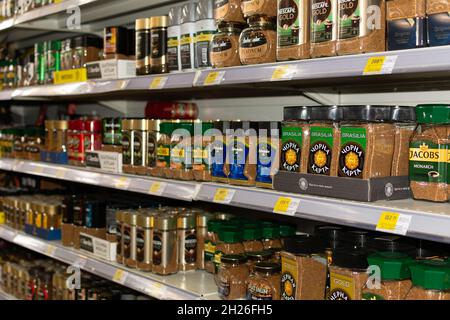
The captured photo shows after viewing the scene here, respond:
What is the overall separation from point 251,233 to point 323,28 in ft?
2.72

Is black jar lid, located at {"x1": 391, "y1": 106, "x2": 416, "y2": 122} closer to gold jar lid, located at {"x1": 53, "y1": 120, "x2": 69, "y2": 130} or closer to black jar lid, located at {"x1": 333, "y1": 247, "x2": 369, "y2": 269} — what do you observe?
black jar lid, located at {"x1": 333, "y1": 247, "x2": 369, "y2": 269}

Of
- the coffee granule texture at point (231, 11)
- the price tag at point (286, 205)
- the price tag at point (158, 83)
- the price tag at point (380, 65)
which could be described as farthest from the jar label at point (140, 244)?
the price tag at point (380, 65)

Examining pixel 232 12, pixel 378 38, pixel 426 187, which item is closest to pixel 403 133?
pixel 426 187

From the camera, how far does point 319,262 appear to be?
5.54 ft

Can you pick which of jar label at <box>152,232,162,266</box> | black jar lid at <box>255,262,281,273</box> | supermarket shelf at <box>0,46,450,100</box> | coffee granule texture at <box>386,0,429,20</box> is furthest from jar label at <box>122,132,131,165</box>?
coffee granule texture at <box>386,0,429,20</box>

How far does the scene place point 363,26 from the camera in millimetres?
1508

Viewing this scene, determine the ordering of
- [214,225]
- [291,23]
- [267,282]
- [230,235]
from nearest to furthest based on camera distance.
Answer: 1. [291,23]
2. [267,282]
3. [230,235]
4. [214,225]

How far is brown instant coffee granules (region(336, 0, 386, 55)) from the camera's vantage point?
1509 mm

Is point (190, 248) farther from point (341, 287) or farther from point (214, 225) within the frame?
point (341, 287)

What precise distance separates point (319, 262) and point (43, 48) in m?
2.36

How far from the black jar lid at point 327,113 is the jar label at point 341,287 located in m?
0.43

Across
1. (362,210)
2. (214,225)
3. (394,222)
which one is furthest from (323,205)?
(214,225)

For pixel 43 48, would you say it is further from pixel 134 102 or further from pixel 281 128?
pixel 281 128

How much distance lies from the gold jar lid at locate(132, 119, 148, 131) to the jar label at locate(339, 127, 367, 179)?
1077 millimetres
